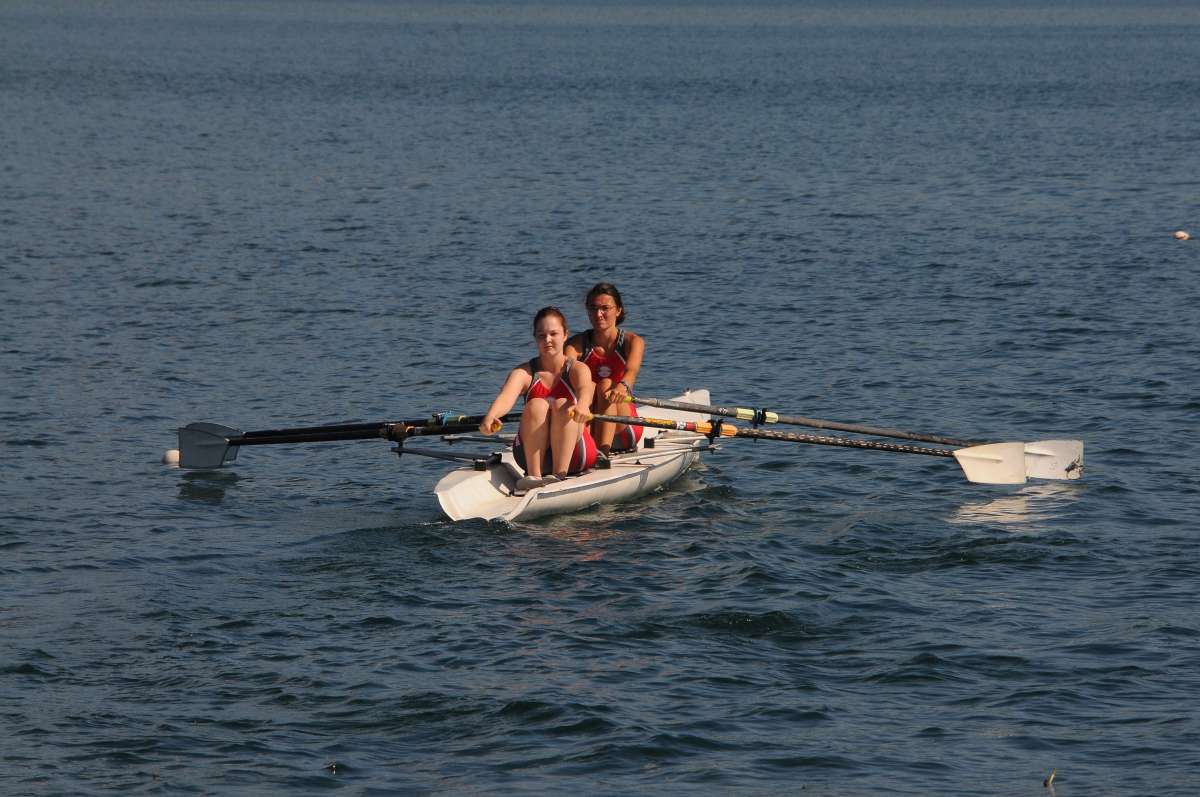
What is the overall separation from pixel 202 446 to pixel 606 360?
15.6 ft

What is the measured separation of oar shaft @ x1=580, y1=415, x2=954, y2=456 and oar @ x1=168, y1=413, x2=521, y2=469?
125 centimetres

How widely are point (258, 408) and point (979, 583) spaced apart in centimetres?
1043

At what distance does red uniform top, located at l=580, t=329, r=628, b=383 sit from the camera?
1706 cm

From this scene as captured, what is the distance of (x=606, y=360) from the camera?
17094 millimetres

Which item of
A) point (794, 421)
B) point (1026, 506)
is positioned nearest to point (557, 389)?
point (794, 421)

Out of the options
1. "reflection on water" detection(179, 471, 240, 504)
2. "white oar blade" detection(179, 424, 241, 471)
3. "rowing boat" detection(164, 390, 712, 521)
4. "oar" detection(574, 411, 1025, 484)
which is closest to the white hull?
"rowing boat" detection(164, 390, 712, 521)

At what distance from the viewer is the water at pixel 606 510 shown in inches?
449

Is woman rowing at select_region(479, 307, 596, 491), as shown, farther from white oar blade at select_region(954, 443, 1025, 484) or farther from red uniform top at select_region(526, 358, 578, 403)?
white oar blade at select_region(954, 443, 1025, 484)

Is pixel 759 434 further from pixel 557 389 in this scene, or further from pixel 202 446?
pixel 202 446

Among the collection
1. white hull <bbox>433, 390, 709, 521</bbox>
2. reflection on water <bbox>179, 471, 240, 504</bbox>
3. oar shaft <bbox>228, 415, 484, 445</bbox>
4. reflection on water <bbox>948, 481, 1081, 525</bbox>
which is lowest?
reflection on water <bbox>948, 481, 1081, 525</bbox>

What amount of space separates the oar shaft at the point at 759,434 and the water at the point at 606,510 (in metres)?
0.51

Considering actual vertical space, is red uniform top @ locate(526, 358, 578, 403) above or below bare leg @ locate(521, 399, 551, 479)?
above

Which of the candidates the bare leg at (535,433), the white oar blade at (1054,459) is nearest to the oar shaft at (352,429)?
the bare leg at (535,433)

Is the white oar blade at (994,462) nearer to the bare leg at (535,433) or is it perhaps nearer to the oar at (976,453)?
the oar at (976,453)
